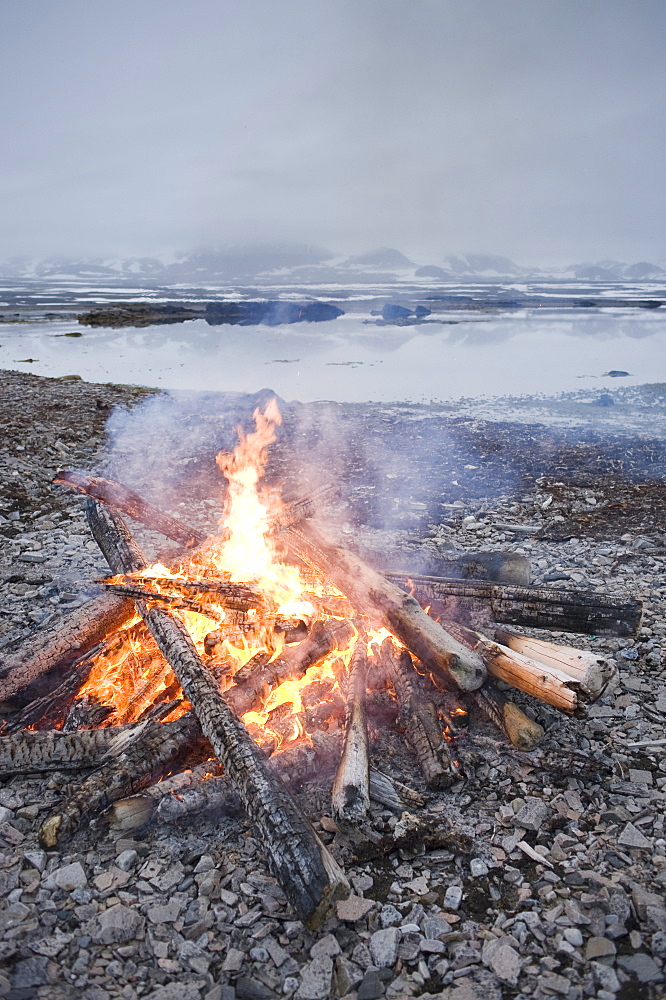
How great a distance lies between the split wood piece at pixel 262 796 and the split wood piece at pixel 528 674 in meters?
1.93

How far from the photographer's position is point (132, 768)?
13.4 feet

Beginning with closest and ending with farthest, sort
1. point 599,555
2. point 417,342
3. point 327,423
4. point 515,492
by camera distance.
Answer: point 599,555, point 515,492, point 327,423, point 417,342

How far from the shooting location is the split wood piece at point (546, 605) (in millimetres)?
5129

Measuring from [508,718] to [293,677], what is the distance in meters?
1.77

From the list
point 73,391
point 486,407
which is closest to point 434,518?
point 486,407

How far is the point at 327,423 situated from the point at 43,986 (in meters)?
13.2

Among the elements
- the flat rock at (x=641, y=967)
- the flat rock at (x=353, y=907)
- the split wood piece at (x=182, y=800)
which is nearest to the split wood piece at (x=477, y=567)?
the split wood piece at (x=182, y=800)

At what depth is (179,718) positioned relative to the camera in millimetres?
4527

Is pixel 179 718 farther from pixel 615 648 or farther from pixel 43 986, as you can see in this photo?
pixel 615 648

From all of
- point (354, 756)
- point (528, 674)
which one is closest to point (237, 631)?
point (354, 756)

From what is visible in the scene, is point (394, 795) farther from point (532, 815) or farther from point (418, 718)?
point (532, 815)

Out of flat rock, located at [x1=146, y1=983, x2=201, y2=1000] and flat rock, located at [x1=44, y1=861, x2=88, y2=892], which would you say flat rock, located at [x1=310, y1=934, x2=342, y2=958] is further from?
flat rock, located at [x1=44, y1=861, x2=88, y2=892]

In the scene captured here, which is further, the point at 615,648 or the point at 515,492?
the point at 515,492

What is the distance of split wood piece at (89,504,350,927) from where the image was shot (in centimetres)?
325
